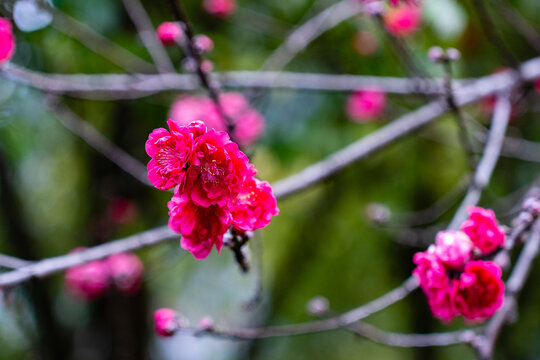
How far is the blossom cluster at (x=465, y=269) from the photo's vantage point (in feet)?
3.16

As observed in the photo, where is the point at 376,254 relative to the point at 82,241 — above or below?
below

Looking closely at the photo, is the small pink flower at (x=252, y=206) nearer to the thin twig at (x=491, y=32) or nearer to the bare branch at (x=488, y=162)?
the bare branch at (x=488, y=162)

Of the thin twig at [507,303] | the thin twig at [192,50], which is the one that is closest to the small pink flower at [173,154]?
the thin twig at [192,50]

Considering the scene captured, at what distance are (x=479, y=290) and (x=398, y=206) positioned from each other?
1.91 meters

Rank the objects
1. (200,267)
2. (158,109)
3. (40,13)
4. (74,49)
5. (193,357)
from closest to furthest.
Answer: (40,13) < (74,49) < (158,109) < (200,267) < (193,357)

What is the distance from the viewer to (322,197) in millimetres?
3053

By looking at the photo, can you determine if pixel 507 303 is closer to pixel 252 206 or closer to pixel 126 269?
pixel 252 206

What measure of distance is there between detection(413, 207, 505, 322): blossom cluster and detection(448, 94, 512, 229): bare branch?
19 cm

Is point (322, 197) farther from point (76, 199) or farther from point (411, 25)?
point (76, 199)

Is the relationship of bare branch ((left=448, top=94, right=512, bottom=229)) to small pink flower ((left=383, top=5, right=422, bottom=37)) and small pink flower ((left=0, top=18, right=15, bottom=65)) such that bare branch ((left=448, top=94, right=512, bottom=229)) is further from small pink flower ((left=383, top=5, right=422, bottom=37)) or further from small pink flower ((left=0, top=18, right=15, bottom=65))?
small pink flower ((left=0, top=18, right=15, bottom=65))

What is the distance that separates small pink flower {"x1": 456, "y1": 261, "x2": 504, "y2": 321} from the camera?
969 mm

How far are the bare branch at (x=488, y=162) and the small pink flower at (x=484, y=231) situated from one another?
0.18m

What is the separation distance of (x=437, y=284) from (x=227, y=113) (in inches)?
45.0

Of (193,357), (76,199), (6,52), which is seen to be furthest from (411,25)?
(193,357)
